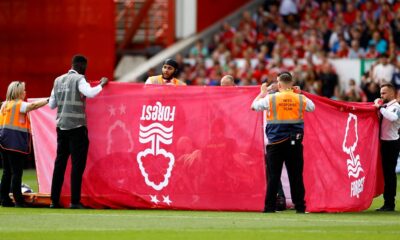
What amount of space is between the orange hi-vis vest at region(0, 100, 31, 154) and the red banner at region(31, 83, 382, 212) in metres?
0.81

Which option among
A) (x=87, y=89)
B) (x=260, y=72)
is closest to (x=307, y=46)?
(x=260, y=72)

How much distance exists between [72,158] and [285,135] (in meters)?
2.97

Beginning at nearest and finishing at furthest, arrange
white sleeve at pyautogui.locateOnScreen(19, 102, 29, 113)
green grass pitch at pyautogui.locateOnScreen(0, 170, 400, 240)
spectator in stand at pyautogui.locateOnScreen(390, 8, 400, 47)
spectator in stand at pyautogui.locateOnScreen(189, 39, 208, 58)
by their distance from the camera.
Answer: green grass pitch at pyautogui.locateOnScreen(0, 170, 400, 240) → white sleeve at pyautogui.locateOnScreen(19, 102, 29, 113) → spectator in stand at pyautogui.locateOnScreen(390, 8, 400, 47) → spectator in stand at pyautogui.locateOnScreen(189, 39, 208, 58)

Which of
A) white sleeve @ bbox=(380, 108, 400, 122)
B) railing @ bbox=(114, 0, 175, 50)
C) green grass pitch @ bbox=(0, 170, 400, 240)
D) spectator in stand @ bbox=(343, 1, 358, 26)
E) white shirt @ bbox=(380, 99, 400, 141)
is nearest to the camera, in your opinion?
green grass pitch @ bbox=(0, 170, 400, 240)

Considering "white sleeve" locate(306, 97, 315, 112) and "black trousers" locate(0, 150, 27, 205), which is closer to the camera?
"white sleeve" locate(306, 97, 315, 112)

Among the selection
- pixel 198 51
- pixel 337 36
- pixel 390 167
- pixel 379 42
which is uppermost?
pixel 337 36

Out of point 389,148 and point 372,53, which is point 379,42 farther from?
point 389,148

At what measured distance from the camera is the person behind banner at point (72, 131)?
1770cm

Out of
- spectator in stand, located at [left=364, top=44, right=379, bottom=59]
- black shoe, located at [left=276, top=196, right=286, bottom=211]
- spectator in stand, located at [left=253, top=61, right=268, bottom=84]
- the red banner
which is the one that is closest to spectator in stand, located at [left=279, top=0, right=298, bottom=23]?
spectator in stand, located at [left=253, top=61, right=268, bottom=84]

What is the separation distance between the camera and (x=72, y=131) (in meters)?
17.7

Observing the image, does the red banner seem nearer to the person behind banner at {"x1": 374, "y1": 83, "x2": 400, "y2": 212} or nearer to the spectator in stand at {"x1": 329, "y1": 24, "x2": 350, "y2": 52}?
the person behind banner at {"x1": 374, "y1": 83, "x2": 400, "y2": 212}

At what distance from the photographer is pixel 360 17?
115ft

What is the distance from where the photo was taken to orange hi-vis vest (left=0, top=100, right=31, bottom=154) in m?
18.2

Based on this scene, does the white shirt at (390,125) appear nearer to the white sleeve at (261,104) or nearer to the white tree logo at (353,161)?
the white tree logo at (353,161)
